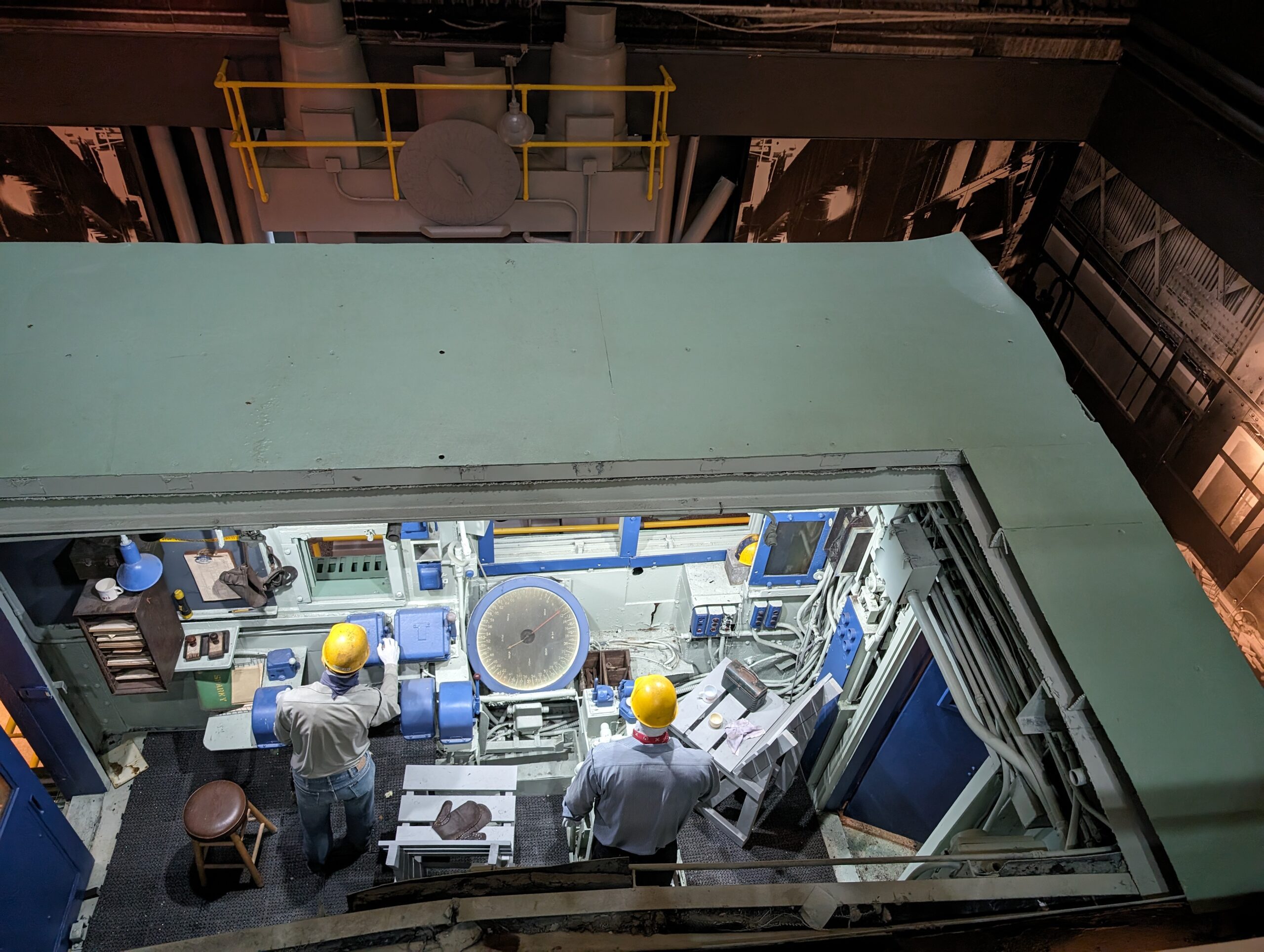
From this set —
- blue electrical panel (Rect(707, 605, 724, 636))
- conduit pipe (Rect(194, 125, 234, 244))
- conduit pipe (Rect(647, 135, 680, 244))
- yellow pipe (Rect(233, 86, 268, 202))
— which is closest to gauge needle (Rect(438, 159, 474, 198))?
yellow pipe (Rect(233, 86, 268, 202))

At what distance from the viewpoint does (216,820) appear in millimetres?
4027

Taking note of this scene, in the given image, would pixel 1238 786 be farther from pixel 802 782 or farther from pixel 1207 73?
pixel 1207 73

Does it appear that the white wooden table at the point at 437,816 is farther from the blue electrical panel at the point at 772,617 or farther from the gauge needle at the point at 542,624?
the blue electrical panel at the point at 772,617

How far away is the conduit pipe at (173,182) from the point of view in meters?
5.02

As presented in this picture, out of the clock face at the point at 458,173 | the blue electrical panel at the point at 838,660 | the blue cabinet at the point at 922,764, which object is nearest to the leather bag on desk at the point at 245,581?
the clock face at the point at 458,173

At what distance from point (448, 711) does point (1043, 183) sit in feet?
18.9

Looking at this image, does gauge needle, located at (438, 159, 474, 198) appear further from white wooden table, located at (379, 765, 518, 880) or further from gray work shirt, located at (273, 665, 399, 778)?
white wooden table, located at (379, 765, 518, 880)

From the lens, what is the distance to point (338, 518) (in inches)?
106

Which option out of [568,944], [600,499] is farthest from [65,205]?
[568,944]

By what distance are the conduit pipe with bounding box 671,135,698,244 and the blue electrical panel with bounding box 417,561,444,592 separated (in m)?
2.59

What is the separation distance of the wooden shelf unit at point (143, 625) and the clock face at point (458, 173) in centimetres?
258

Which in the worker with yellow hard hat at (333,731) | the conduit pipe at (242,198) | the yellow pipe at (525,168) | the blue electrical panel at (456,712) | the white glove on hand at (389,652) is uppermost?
the conduit pipe at (242,198)

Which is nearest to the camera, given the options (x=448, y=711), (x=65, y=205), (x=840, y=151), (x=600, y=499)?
(x=600, y=499)

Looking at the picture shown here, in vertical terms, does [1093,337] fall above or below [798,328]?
above
